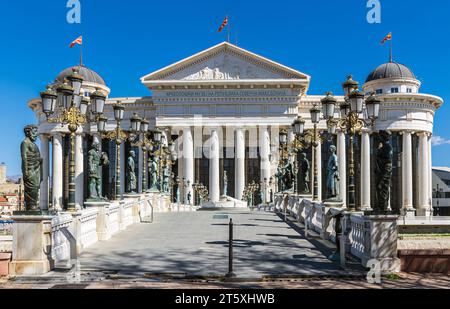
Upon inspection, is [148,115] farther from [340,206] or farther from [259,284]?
[259,284]

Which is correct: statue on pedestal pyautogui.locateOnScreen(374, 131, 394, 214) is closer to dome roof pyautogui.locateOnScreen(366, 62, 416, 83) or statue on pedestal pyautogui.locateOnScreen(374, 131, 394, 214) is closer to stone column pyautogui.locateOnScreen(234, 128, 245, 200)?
stone column pyautogui.locateOnScreen(234, 128, 245, 200)

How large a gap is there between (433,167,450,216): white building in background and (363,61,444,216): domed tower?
1504cm

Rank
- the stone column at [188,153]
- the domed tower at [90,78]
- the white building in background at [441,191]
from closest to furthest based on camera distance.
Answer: the stone column at [188,153], the domed tower at [90,78], the white building in background at [441,191]

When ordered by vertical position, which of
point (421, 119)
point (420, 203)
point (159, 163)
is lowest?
point (420, 203)

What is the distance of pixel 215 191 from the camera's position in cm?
7262

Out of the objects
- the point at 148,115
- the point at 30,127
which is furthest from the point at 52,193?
the point at 30,127

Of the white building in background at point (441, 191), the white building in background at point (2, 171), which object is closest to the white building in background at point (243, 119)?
the white building in background at point (441, 191)

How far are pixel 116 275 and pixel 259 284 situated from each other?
3.38 meters

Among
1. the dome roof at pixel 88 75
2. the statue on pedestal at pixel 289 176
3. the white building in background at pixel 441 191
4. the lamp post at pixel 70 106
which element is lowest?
the white building in background at pixel 441 191

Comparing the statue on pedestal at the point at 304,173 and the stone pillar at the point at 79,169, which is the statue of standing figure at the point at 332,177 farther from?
the stone pillar at the point at 79,169

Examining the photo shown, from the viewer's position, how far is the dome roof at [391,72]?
79.6 m

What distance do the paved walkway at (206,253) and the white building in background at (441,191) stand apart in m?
78.5

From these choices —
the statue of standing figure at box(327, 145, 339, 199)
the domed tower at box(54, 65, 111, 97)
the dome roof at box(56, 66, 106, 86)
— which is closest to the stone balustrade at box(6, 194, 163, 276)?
the statue of standing figure at box(327, 145, 339, 199)

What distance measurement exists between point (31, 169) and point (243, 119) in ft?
199
